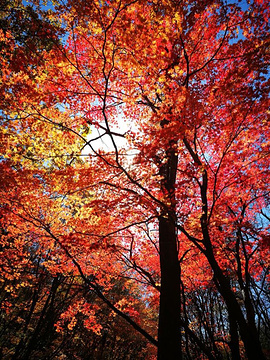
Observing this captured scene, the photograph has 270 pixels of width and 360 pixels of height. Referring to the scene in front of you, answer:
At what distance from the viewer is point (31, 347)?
10953mm

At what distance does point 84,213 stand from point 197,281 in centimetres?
880

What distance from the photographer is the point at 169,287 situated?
4.59m

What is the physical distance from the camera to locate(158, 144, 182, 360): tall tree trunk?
3.90 metres

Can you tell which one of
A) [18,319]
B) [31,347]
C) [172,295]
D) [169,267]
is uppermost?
[169,267]

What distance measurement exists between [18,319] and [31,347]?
395 cm

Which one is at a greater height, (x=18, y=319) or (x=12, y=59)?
(x=12, y=59)

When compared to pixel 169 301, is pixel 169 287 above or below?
above

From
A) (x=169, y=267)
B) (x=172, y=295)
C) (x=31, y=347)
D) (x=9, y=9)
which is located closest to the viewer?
(x=172, y=295)

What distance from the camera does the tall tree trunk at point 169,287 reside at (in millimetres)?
3896

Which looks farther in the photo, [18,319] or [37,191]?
[18,319]

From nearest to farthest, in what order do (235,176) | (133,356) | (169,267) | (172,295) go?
(172,295)
(169,267)
(235,176)
(133,356)

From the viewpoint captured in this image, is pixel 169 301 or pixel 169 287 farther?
pixel 169 287

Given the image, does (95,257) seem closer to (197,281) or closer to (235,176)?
(197,281)

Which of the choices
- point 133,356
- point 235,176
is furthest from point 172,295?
point 133,356
